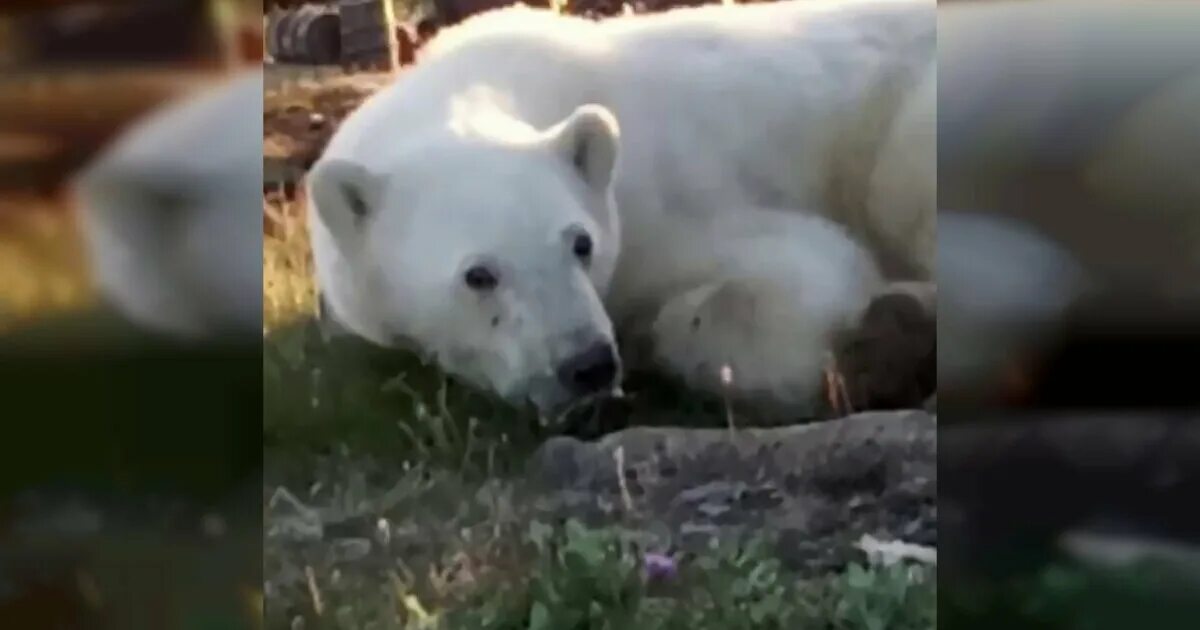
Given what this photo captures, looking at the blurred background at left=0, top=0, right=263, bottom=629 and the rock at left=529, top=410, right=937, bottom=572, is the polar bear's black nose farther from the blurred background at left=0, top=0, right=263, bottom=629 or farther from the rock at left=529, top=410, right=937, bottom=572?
the blurred background at left=0, top=0, right=263, bottom=629

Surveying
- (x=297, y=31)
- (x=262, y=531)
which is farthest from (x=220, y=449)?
(x=297, y=31)

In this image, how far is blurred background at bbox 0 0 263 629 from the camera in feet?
4.23

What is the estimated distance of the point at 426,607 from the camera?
1252 mm

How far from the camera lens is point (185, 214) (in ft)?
4.28

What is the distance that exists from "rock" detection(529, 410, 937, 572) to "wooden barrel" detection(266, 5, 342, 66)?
380 mm

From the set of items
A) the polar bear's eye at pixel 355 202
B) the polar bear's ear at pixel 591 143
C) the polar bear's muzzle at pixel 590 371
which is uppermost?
the polar bear's ear at pixel 591 143

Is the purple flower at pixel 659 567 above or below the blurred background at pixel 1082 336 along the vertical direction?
below

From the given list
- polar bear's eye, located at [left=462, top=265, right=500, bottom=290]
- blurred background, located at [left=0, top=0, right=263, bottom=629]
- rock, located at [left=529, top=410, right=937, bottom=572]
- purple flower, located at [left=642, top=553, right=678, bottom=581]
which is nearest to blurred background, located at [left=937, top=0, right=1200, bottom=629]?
rock, located at [left=529, top=410, right=937, bottom=572]

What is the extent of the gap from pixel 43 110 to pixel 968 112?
751 mm

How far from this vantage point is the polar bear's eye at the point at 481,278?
126 cm

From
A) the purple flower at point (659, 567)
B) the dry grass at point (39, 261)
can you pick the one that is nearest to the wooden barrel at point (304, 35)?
the dry grass at point (39, 261)

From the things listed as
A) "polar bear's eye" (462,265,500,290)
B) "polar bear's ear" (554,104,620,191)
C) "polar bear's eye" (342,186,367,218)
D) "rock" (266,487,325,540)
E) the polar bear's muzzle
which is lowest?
"rock" (266,487,325,540)

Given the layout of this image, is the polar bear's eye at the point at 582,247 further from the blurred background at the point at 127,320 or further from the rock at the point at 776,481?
the blurred background at the point at 127,320

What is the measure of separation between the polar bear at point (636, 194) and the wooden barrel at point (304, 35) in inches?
2.2
